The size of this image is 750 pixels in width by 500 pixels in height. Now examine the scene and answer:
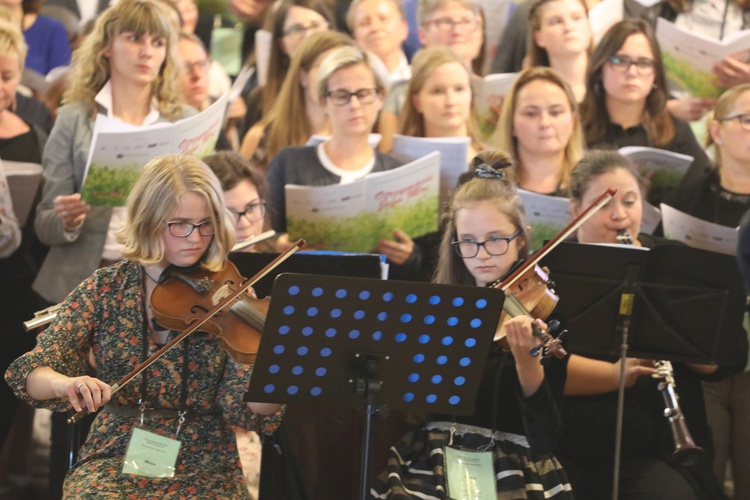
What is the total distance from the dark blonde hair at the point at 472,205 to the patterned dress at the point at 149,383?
2.43ft

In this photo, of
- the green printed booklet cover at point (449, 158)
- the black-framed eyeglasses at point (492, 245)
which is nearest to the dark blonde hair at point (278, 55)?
the green printed booklet cover at point (449, 158)

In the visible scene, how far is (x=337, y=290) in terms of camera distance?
260cm

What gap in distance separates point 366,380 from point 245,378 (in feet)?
1.14

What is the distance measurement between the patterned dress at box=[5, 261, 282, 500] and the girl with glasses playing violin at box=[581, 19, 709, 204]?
2.17m

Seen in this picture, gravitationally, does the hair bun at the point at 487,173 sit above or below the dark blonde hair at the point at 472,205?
above

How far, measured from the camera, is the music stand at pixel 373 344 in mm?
2602

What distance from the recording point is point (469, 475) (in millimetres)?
2932

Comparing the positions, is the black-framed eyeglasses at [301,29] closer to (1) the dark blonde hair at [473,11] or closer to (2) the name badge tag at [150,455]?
(1) the dark blonde hair at [473,11]

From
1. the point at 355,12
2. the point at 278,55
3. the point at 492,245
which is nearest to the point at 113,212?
the point at 278,55

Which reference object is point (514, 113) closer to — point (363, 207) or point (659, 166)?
point (659, 166)

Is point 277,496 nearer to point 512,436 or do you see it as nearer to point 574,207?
point 512,436

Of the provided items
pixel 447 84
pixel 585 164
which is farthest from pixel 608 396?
pixel 447 84

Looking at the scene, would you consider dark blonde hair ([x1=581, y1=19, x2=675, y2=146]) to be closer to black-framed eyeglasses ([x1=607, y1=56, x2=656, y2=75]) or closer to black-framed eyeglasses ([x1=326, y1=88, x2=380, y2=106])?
black-framed eyeglasses ([x1=607, y1=56, x2=656, y2=75])

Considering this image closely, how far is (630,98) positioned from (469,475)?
2.04m
